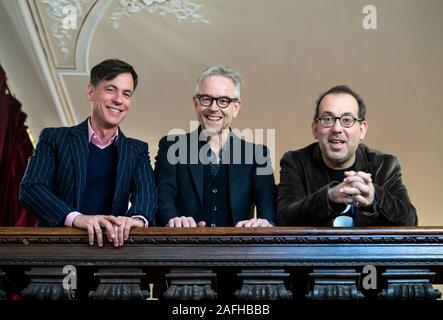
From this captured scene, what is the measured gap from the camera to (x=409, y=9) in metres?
5.95

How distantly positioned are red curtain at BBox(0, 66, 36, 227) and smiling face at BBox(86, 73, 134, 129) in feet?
12.9

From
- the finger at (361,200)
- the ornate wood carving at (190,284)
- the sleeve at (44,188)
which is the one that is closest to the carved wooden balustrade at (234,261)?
the ornate wood carving at (190,284)

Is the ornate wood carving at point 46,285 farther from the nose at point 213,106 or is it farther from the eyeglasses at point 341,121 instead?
the eyeglasses at point 341,121

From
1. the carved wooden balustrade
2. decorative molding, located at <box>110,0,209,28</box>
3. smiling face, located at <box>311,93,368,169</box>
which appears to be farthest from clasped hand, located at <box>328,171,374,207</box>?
decorative molding, located at <box>110,0,209,28</box>

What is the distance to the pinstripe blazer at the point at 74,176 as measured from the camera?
2.33 meters

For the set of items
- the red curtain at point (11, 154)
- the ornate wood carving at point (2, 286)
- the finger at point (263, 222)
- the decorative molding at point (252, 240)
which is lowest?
the ornate wood carving at point (2, 286)

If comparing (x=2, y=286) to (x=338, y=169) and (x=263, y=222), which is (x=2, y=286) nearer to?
(x=263, y=222)

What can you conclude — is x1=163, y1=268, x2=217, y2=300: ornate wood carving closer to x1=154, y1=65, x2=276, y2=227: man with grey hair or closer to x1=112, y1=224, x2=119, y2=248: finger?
x1=112, y1=224, x2=119, y2=248: finger

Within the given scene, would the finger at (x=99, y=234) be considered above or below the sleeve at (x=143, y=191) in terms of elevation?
below

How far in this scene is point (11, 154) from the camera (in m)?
6.64

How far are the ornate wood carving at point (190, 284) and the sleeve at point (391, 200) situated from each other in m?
0.53

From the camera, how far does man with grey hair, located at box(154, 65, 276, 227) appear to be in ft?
8.48

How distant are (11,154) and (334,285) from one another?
204 inches
